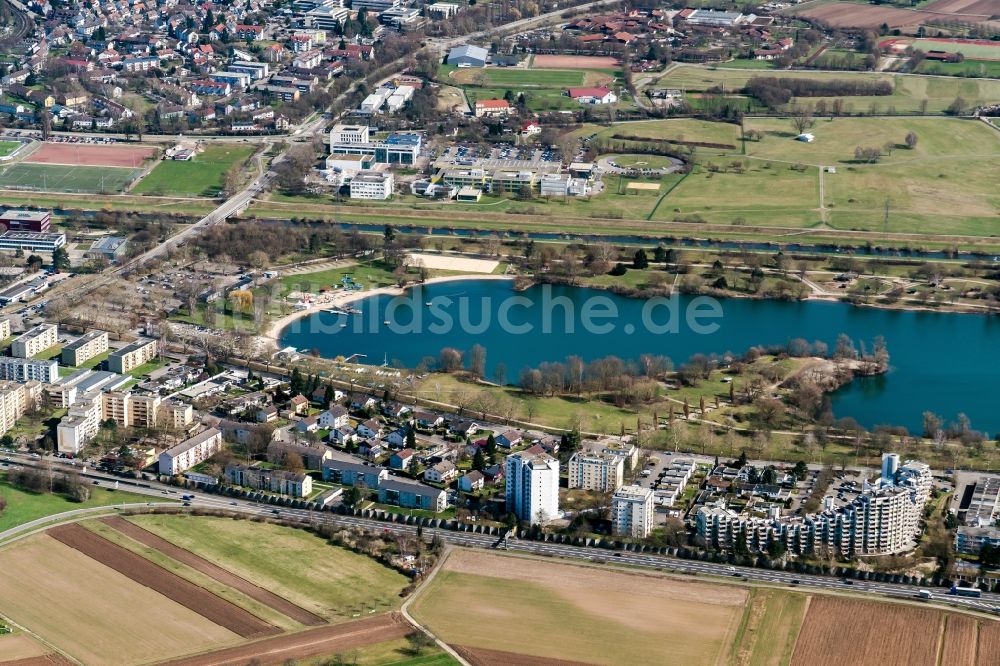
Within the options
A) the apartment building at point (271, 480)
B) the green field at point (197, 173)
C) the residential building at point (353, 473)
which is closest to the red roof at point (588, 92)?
the green field at point (197, 173)

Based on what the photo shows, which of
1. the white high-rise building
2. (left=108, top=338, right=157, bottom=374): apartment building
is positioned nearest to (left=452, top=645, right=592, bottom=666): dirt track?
the white high-rise building

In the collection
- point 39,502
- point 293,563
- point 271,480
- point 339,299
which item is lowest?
point 293,563

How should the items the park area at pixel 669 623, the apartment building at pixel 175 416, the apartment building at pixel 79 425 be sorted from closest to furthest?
the park area at pixel 669 623 → the apartment building at pixel 79 425 → the apartment building at pixel 175 416

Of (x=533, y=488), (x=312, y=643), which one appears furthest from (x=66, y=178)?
(x=312, y=643)

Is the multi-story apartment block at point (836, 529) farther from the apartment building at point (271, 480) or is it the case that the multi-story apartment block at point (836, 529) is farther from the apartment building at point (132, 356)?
the apartment building at point (132, 356)

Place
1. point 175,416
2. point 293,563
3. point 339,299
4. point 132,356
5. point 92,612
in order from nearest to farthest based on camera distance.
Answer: point 92,612 < point 293,563 < point 175,416 < point 132,356 < point 339,299

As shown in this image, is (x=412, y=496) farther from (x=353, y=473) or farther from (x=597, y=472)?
(x=597, y=472)

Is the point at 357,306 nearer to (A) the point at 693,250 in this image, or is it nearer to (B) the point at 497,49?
(A) the point at 693,250
